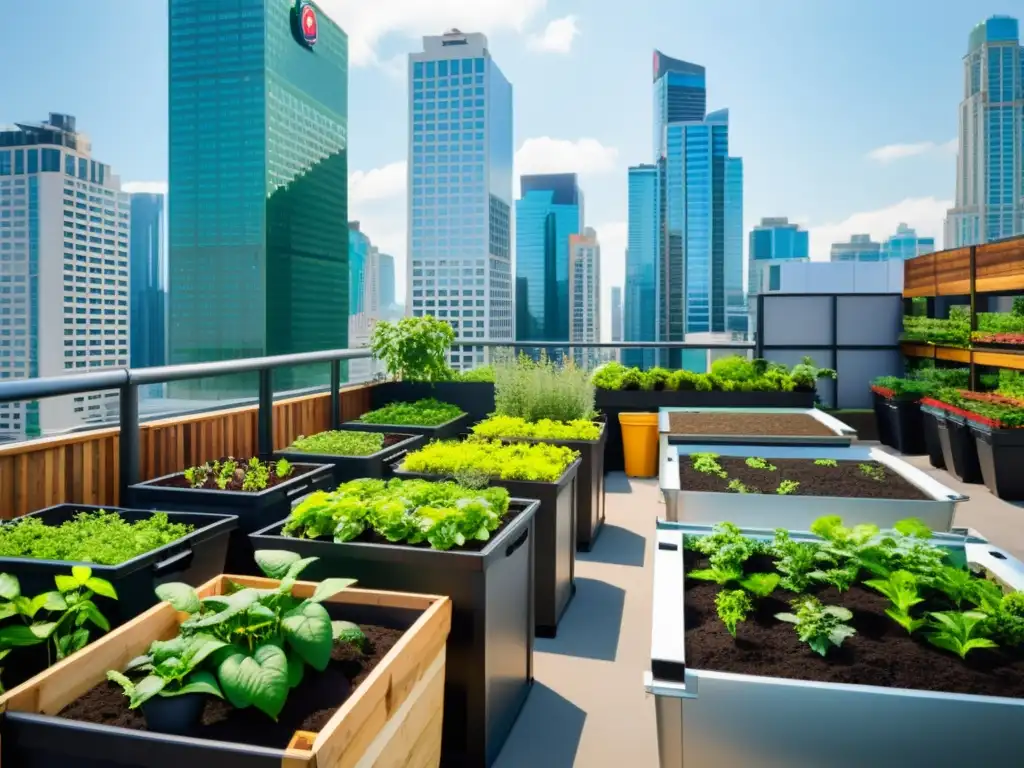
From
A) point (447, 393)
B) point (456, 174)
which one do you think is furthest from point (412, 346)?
point (456, 174)

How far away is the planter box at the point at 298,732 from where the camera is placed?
4.39 feet

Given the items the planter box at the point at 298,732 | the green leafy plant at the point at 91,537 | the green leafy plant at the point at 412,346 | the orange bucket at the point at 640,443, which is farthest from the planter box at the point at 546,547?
the orange bucket at the point at 640,443

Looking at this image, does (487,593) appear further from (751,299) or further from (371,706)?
(751,299)

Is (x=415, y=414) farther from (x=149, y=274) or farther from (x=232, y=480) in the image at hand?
(x=149, y=274)

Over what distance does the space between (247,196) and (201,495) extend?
8308 centimetres

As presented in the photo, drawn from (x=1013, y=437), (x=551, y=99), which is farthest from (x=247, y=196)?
(x=1013, y=437)

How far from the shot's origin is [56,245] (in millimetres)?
42438

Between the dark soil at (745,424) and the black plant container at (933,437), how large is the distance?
2608mm

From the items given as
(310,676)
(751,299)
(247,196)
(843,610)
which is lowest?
(310,676)

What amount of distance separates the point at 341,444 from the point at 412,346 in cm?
184

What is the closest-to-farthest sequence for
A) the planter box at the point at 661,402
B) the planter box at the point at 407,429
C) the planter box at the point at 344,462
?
the planter box at the point at 344,462, the planter box at the point at 407,429, the planter box at the point at 661,402

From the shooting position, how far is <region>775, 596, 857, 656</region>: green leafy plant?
1678 millimetres

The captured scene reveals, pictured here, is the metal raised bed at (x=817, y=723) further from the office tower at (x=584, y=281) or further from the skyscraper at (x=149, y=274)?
the office tower at (x=584, y=281)

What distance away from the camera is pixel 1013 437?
621 cm
